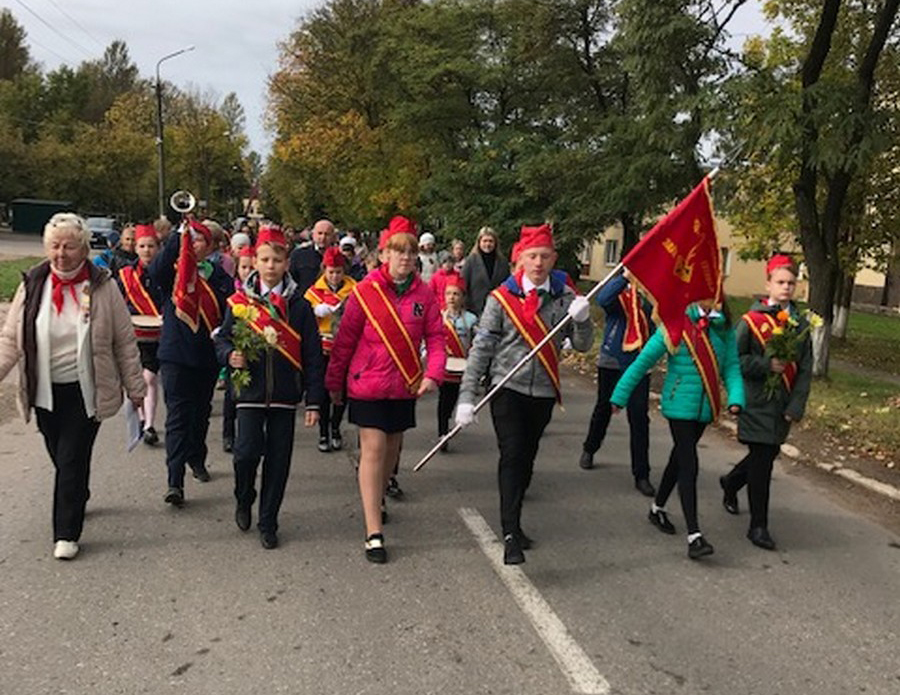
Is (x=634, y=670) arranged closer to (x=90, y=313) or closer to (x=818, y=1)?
(x=90, y=313)

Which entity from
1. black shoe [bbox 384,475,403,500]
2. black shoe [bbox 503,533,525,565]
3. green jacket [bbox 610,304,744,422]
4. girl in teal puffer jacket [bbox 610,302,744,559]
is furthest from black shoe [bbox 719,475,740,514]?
black shoe [bbox 384,475,403,500]

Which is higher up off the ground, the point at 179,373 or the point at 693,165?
the point at 693,165

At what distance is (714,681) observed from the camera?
11.7 feet

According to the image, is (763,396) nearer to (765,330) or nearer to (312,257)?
(765,330)

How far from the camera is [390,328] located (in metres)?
4.86

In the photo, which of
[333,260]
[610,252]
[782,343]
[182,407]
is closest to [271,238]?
[182,407]

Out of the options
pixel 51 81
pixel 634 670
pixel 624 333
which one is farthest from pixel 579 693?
pixel 51 81

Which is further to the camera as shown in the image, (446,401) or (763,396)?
(446,401)

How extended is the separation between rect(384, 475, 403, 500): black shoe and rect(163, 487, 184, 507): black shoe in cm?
143

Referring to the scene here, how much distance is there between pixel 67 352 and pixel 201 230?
1752 millimetres

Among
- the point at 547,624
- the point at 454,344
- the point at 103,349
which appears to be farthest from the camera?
the point at 454,344

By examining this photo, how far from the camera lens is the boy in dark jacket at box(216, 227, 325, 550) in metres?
4.89

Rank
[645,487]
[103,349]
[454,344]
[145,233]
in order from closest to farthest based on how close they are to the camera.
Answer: [103,349] → [645,487] → [145,233] → [454,344]

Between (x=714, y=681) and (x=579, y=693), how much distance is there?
638 millimetres
